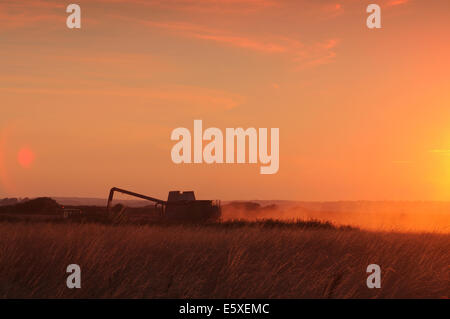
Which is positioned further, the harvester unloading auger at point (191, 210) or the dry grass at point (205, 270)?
the harvester unloading auger at point (191, 210)

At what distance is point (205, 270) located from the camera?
981 cm

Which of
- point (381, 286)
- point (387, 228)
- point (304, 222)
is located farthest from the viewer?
point (304, 222)

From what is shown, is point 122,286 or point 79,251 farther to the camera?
point 79,251

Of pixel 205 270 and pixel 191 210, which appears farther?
pixel 191 210

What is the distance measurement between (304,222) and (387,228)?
12908 millimetres

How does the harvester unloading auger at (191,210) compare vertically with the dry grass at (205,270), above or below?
below

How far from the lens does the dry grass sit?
27.7 feet

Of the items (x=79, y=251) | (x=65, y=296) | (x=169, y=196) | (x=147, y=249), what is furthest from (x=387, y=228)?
(x=169, y=196)

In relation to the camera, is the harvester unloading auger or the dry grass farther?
the harvester unloading auger

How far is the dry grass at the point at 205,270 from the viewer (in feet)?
27.7

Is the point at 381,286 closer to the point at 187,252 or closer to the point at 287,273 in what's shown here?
the point at 287,273

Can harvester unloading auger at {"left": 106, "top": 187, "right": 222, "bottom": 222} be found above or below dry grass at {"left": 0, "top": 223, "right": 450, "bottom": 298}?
below

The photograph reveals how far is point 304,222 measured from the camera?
30.8m
